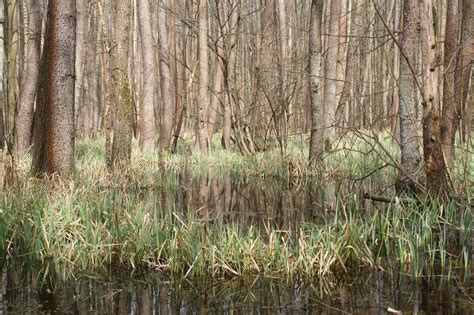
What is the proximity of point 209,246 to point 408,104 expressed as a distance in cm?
292

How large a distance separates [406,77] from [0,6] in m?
4.32

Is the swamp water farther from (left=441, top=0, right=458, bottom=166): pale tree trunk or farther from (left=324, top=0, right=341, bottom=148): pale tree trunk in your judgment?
(left=324, top=0, right=341, bottom=148): pale tree trunk

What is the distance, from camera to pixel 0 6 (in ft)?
18.1

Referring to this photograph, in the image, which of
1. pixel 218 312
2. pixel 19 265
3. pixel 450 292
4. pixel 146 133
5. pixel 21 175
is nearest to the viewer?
pixel 218 312

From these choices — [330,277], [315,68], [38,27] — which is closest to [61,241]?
[330,277]

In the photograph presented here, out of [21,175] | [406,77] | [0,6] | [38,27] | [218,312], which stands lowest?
[218,312]

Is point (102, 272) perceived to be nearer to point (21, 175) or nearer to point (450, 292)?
point (450, 292)

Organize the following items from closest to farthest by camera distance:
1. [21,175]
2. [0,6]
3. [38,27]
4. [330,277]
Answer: [330,277], [0,6], [21,175], [38,27]

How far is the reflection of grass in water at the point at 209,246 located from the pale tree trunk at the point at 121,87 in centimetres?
407

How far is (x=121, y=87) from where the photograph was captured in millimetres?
8539

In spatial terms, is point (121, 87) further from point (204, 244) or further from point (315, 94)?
point (204, 244)

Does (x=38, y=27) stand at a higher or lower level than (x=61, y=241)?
higher

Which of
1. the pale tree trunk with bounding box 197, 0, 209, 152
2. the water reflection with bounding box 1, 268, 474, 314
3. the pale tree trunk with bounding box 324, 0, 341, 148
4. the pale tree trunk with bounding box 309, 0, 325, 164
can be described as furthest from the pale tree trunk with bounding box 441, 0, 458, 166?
the pale tree trunk with bounding box 197, 0, 209, 152

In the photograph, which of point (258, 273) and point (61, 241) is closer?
point (258, 273)
